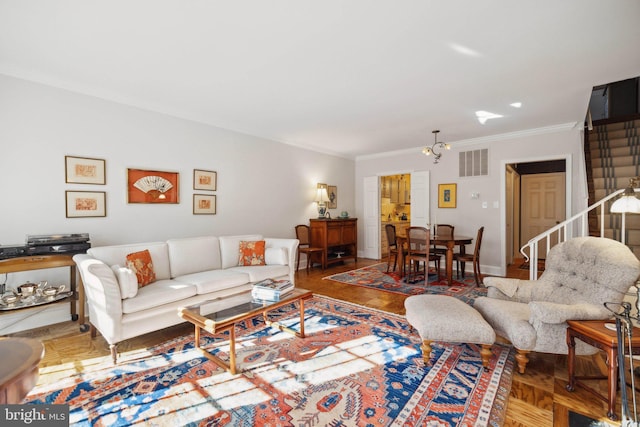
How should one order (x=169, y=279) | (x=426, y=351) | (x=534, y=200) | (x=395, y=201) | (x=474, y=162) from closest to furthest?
(x=426, y=351) < (x=169, y=279) < (x=474, y=162) < (x=534, y=200) < (x=395, y=201)

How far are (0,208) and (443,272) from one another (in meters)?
6.17

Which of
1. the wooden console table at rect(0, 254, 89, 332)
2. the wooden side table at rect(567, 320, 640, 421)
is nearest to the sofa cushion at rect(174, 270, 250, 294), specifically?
the wooden console table at rect(0, 254, 89, 332)

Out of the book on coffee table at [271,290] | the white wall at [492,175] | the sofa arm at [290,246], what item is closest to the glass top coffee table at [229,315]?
the book on coffee table at [271,290]

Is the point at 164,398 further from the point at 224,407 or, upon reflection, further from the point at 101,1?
the point at 101,1

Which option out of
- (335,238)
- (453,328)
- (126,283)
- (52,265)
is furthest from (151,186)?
(453,328)

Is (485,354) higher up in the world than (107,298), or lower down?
lower down

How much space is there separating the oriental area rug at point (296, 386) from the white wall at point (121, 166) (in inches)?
69.7

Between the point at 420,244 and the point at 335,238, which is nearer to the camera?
the point at 420,244

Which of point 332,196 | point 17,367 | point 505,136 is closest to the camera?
point 17,367

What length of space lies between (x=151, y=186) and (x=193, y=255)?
3.76 ft

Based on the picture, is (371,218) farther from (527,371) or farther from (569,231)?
(527,371)

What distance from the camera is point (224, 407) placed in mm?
1801

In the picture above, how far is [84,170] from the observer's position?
335cm

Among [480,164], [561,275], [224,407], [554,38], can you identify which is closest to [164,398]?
[224,407]
